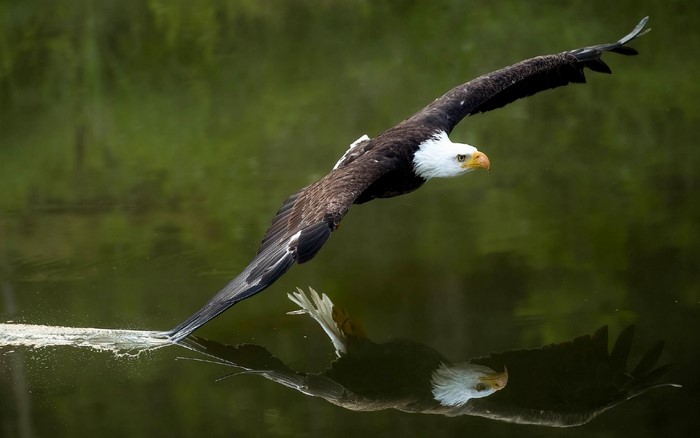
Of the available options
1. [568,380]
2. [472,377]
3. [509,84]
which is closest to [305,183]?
[509,84]

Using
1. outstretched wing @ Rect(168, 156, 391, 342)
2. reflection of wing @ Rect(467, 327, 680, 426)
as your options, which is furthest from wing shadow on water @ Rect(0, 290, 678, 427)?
outstretched wing @ Rect(168, 156, 391, 342)

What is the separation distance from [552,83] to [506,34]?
5.27 m

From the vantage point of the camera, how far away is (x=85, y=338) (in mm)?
8969

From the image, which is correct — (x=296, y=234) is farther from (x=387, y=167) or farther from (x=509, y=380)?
(x=509, y=380)

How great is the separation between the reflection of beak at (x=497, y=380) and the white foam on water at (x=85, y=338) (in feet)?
8.33

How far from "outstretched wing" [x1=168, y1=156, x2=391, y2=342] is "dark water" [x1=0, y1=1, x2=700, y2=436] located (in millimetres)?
941

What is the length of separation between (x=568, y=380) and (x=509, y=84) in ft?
10.1

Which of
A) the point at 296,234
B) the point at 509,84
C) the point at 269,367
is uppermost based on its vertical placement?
the point at 509,84

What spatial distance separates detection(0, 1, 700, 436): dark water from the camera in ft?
27.2

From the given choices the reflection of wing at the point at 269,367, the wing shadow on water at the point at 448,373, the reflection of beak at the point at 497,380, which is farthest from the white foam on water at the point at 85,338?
the reflection of beak at the point at 497,380

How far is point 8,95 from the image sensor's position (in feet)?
53.5

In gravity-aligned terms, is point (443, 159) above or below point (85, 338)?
above

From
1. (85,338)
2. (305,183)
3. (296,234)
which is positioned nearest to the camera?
(296,234)

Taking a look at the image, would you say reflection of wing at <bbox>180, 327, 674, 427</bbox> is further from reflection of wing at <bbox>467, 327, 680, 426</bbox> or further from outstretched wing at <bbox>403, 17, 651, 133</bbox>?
outstretched wing at <bbox>403, 17, 651, 133</bbox>
